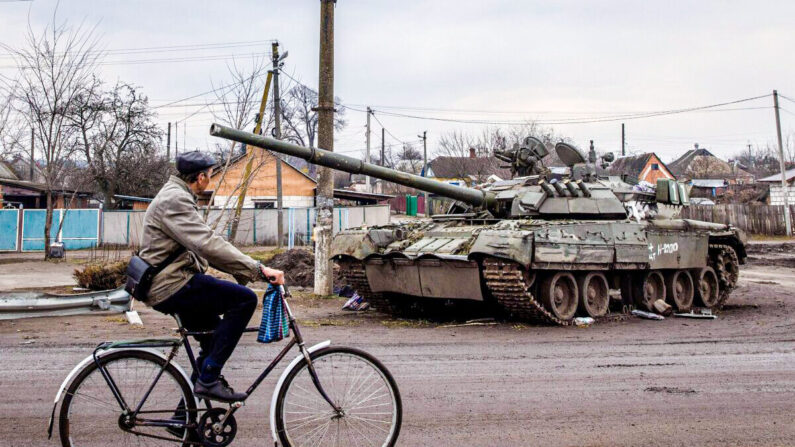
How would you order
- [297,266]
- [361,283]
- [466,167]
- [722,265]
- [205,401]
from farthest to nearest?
[466,167], [297,266], [722,265], [361,283], [205,401]

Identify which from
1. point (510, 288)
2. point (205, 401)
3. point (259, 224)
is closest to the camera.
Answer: point (205, 401)

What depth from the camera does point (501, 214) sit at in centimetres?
1173

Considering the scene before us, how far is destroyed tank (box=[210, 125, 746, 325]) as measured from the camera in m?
9.66

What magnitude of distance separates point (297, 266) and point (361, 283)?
235 inches

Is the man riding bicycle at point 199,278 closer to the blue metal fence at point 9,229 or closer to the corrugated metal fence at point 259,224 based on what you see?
the corrugated metal fence at point 259,224

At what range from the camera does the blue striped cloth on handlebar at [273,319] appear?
387cm

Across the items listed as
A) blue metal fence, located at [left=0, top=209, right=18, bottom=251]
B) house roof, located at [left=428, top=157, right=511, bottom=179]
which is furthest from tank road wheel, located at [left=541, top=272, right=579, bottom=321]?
house roof, located at [left=428, top=157, right=511, bottom=179]

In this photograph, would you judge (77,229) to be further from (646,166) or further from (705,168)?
(705,168)

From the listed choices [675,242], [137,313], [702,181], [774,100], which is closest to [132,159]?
[137,313]

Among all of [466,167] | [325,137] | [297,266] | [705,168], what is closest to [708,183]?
[705,168]

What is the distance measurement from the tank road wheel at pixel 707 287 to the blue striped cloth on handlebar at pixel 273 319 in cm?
1109

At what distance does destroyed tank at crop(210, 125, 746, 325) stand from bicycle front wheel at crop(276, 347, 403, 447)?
4.66 metres

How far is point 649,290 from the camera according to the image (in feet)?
40.2

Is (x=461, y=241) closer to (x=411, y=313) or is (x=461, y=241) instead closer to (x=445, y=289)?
(x=445, y=289)
